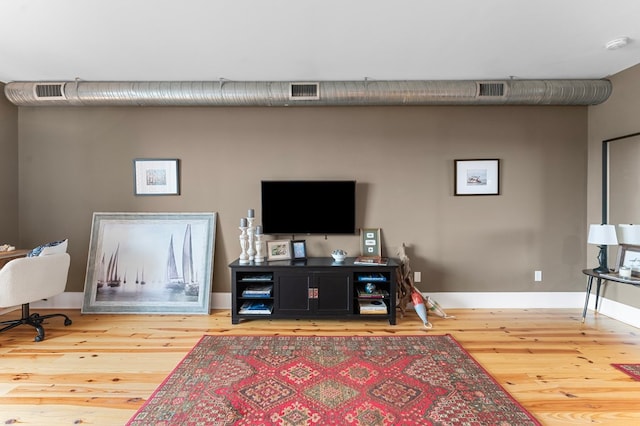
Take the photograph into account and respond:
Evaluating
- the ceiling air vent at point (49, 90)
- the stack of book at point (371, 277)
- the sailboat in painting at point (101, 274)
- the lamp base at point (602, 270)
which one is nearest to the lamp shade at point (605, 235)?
the lamp base at point (602, 270)

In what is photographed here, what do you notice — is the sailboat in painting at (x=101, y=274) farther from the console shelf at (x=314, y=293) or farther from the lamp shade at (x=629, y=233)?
the lamp shade at (x=629, y=233)

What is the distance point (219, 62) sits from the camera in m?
3.12

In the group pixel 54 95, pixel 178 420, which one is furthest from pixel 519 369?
pixel 54 95

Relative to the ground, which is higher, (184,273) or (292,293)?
(184,273)

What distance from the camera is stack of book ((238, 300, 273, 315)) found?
339 centimetres

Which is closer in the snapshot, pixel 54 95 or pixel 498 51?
pixel 498 51

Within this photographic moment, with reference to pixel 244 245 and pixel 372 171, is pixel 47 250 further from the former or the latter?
pixel 372 171

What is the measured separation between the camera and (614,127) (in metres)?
3.50

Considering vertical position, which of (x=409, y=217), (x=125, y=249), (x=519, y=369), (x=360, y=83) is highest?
(x=360, y=83)

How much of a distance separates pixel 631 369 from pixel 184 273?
444 cm

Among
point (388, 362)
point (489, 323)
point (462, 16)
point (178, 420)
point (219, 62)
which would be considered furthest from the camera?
point (489, 323)

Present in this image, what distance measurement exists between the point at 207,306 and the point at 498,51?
4.16 metres

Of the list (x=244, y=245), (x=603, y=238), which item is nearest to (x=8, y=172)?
(x=244, y=245)

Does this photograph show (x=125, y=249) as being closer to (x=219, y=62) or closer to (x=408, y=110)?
(x=219, y=62)
